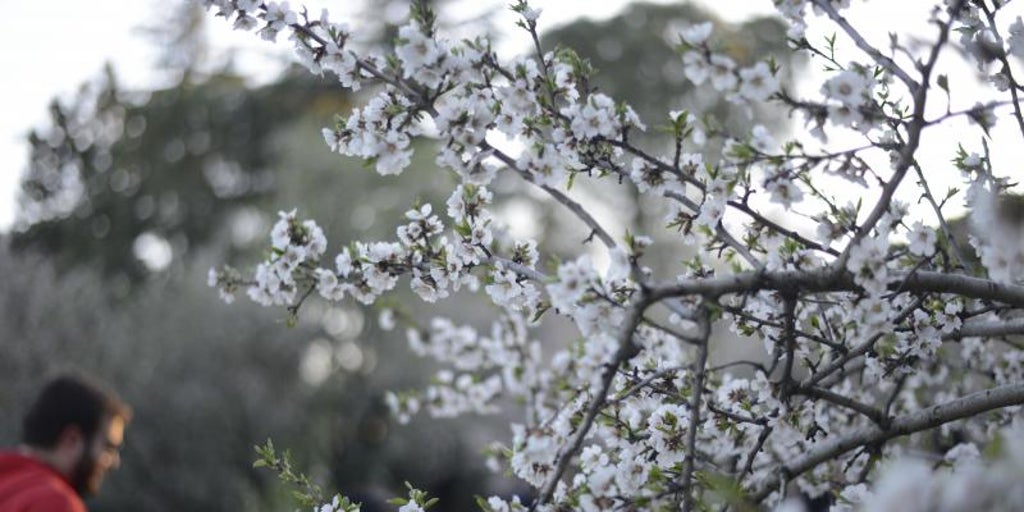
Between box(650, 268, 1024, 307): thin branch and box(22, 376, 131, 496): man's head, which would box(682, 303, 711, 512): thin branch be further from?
box(22, 376, 131, 496): man's head

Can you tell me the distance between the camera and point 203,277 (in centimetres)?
1458

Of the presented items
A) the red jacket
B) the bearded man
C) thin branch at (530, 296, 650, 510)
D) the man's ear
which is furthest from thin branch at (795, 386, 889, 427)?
the man's ear

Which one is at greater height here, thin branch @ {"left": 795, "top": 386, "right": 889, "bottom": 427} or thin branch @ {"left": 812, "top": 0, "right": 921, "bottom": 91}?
thin branch @ {"left": 812, "top": 0, "right": 921, "bottom": 91}

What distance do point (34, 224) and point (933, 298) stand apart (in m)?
12.3

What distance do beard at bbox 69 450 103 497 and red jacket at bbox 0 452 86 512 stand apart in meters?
0.34

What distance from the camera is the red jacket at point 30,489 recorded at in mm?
3666

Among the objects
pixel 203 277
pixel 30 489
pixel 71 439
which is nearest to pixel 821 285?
pixel 30 489

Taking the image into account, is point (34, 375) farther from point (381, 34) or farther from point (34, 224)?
point (381, 34)

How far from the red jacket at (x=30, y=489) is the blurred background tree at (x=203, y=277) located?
25.0ft

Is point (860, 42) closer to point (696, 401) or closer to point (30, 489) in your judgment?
point (696, 401)

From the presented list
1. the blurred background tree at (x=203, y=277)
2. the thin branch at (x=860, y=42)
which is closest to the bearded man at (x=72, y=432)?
the thin branch at (x=860, y=42)

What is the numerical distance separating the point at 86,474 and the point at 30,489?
70cm

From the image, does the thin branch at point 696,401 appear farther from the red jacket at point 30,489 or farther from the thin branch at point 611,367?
the red jacket at point 30,489

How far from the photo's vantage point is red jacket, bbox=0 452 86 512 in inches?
144
